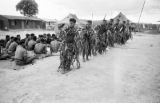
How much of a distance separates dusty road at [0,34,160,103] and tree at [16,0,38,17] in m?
54.9

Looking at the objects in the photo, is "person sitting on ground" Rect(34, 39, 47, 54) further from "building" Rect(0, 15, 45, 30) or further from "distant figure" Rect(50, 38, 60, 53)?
"building" Rect(0, 15, 45, 30)

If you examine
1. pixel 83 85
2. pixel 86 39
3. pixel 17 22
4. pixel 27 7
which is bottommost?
pixel 83 85

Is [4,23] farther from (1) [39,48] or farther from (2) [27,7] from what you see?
(1) [39,48]

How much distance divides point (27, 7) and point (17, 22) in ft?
66.3

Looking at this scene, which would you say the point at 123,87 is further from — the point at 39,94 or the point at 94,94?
the point at 39,94

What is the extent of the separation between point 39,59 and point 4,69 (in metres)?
2.20

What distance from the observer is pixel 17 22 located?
3969 cm

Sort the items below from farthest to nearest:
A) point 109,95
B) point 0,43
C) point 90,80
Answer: point 0,43, point 90,80, point 109,95

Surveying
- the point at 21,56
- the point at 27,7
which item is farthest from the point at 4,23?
the point at 21,56

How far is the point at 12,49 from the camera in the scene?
9117mm

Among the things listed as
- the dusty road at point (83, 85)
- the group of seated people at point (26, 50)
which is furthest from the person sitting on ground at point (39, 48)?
the dusty road at point (83, 85)

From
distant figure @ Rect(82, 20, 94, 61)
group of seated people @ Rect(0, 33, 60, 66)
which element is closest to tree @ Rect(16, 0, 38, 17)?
group of seated people @ Rect(0, 33, 60, 66)

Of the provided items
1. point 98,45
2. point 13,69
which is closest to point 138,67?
point 98,45

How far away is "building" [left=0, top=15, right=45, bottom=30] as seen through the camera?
118ft
